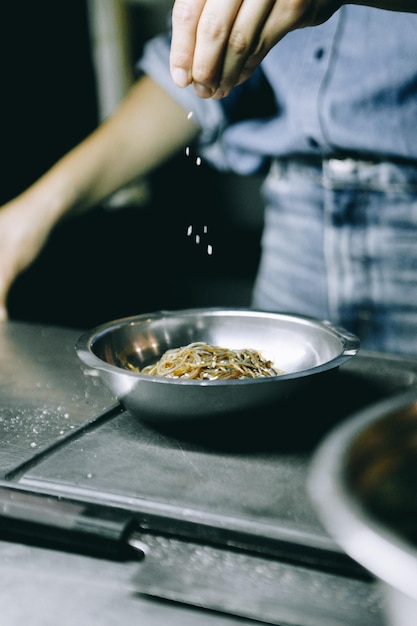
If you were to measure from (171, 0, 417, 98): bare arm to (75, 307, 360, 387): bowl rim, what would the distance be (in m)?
0.38

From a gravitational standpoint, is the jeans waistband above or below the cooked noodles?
above

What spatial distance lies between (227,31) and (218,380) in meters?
0.45

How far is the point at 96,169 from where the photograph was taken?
5.86ft

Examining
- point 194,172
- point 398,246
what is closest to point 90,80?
point 194,172

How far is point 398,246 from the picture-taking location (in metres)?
1.47

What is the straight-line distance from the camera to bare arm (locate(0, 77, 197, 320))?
65.5 inches

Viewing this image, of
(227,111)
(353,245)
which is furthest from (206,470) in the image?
(227,111)

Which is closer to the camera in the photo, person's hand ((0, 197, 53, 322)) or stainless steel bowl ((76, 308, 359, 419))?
stainless steel bowl ((76, 308, 359, 419))

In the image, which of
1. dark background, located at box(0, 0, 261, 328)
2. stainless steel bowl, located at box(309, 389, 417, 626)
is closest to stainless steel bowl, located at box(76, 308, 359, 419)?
stainless steel bowl, located at box(309, 389, 417, 626)

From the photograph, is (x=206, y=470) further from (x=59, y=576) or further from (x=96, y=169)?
(x=96, y=169)

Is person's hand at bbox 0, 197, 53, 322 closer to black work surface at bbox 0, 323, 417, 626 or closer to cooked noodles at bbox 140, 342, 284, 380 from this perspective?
black work surface at bbox 0, 323, 417, 626

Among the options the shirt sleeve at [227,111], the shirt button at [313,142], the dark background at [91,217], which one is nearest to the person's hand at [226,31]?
the shirt button at [313,142]

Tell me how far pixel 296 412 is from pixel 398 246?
0.69m

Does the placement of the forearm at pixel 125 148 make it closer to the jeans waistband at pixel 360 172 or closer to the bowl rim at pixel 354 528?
the jeans waistband at pixel 360 172
